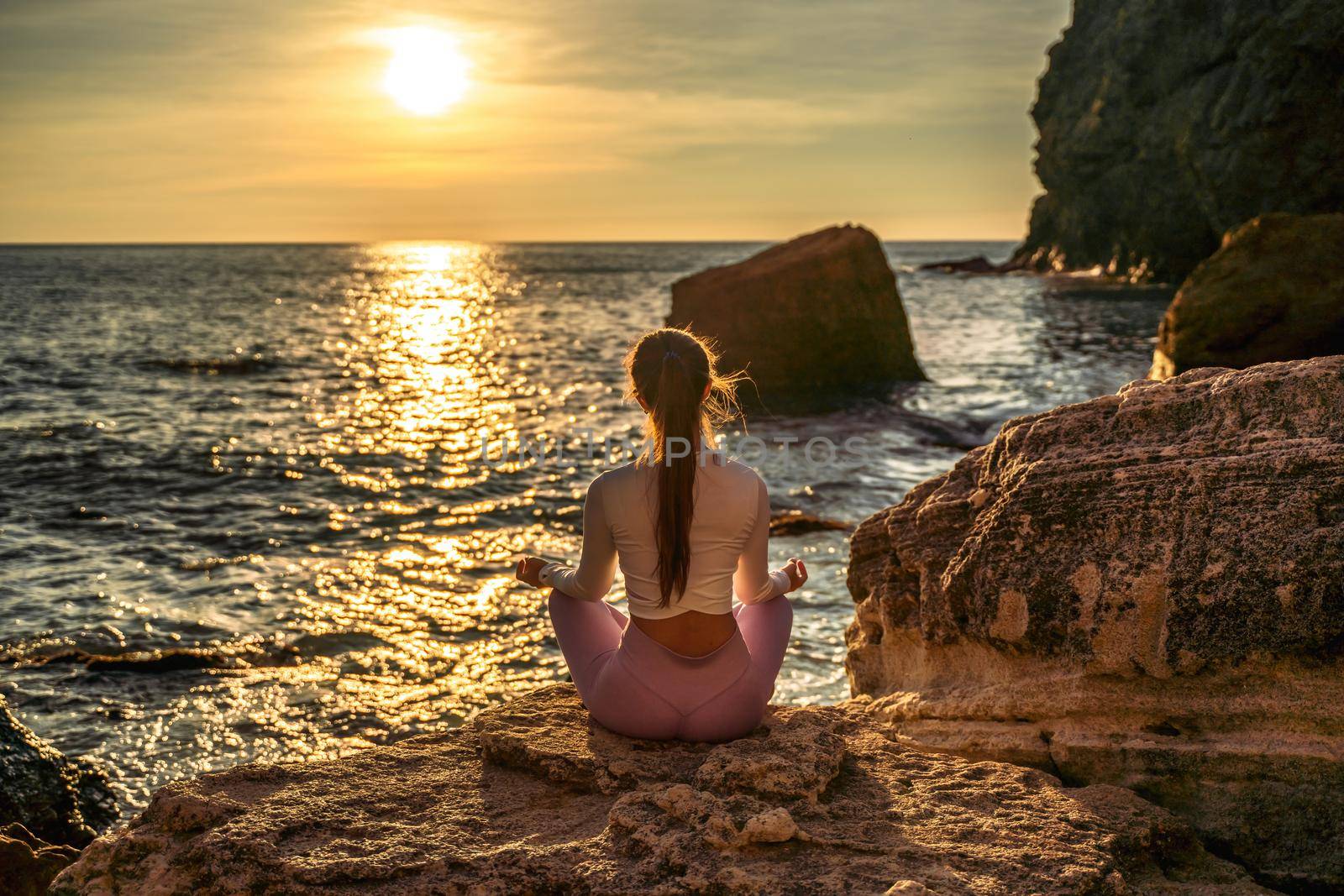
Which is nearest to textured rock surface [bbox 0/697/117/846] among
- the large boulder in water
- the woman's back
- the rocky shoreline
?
the rocky shoreline

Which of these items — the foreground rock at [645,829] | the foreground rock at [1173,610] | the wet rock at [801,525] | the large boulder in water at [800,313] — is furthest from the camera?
the large boulder in water at [800,313]

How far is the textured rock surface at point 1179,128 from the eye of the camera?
32250 mm

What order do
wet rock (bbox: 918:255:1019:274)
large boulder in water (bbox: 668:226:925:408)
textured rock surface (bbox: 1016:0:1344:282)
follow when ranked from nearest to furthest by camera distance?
large boulder in water (bbox: 668:226:925:408) → textured rock surface (bbox: 1016:0:1344:282) → wet rock (bbox: 918:255:1019:274)

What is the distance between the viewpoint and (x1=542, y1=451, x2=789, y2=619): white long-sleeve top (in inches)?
143

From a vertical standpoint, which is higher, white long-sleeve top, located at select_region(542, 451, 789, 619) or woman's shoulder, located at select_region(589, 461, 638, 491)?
woman's shoulder, located at select_region(589, 461, 638, 491)

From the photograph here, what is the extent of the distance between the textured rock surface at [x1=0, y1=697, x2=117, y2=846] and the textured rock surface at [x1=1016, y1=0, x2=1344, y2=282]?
114 feet

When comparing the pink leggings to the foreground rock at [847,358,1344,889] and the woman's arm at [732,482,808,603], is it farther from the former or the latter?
the foreground rock at [847,358,1344,889]

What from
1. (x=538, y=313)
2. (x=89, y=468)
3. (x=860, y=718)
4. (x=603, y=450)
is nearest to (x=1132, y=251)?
(x=538, y=313)

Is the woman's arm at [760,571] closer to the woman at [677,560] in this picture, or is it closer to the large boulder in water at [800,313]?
the woman at [677,560]

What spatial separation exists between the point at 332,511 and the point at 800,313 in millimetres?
8629

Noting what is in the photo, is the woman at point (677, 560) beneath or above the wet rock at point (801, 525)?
above

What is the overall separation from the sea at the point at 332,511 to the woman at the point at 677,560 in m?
2.49

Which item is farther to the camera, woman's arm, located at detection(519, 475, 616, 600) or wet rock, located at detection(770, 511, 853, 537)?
wet rock, located at detection(770, 511, 853, 537)

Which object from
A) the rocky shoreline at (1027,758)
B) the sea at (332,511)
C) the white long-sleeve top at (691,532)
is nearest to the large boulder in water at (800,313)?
the sea at (332,511)
